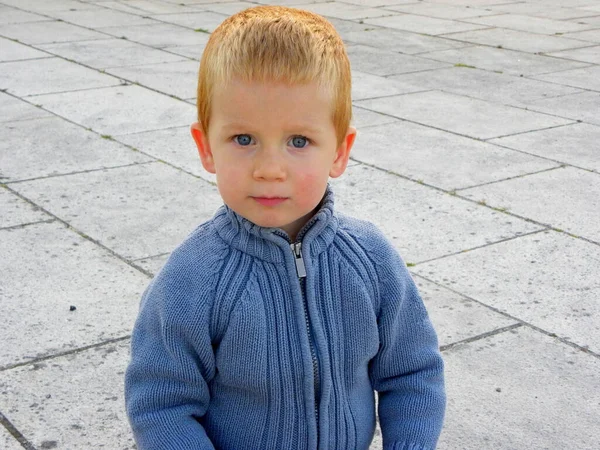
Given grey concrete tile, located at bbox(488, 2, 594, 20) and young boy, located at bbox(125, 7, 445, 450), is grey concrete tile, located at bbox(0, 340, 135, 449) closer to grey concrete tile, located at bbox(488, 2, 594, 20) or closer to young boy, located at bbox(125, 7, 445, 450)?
young boy, located at bbox(125, 7, 445, 450)

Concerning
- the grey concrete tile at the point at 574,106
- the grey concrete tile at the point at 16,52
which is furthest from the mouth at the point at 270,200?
the grey concrete tile at the point at 16,52

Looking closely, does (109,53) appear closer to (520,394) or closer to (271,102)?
(520,394)

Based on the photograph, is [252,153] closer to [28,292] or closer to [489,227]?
[28,292]

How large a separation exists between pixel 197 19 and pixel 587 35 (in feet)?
13.8

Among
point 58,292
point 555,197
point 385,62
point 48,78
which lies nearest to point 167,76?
point 48,78

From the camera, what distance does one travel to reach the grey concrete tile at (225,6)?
12188 millimetres

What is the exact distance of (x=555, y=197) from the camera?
5.43 m

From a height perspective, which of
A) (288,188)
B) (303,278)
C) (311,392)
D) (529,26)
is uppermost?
(288,188)

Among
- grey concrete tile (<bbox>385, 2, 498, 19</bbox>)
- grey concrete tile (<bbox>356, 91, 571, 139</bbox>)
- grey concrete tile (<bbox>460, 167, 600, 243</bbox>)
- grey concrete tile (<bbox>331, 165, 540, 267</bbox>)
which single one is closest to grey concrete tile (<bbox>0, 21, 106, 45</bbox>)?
grey concrete tile (<bbox>356, 91, 571, 139</bbox>)

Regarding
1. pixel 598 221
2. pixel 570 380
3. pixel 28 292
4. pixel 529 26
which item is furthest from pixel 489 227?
pixel 529 26

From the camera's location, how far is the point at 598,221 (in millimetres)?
5066

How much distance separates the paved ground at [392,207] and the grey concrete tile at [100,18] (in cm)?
91

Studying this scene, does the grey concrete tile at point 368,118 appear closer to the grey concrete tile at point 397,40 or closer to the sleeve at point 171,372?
the grey concrete tile at point 397,40

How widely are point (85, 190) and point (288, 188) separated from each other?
3522 millimetres
